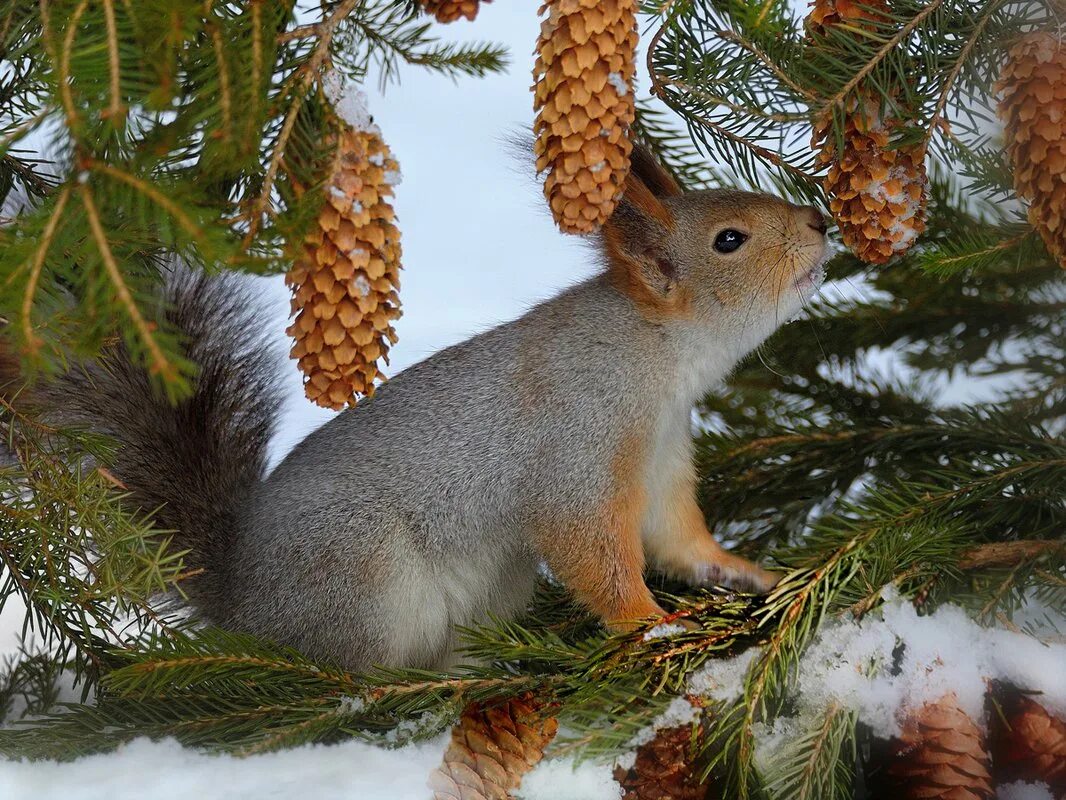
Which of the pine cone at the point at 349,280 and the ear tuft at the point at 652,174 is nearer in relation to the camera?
the pine cone at the point at 349,280

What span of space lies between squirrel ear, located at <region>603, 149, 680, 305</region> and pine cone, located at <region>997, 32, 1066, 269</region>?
501 millimetres

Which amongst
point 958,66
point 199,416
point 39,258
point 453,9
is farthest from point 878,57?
point 199,416

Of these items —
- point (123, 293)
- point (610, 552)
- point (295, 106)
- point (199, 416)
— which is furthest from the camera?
point (199, 416)

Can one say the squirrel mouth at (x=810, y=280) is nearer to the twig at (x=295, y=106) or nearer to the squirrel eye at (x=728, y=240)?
the squirrel eye at (x=728, y=240)

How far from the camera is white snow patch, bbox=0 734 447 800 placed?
888 millimetres

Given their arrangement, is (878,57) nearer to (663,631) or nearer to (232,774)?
(663,631)

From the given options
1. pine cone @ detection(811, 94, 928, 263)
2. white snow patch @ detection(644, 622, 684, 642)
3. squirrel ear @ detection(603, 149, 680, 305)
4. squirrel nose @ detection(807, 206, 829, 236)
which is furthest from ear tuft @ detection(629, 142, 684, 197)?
white snow patch @ detection(644, 622, 684, 642)

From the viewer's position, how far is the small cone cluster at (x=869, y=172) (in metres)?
0.93

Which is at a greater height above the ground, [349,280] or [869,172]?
[869,172]

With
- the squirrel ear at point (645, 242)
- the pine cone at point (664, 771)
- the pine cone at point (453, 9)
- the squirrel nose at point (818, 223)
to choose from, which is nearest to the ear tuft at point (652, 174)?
the squirrel ear at point (645, 242)

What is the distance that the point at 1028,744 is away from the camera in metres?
0.83

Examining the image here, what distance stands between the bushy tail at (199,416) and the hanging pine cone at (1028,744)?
91cm

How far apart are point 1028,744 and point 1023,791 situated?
36mm

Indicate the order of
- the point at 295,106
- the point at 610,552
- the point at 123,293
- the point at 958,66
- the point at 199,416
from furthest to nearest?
the point at 199,416
the point at 610,552
the point at 958,66
the point at 295,106
the point at 123,293
